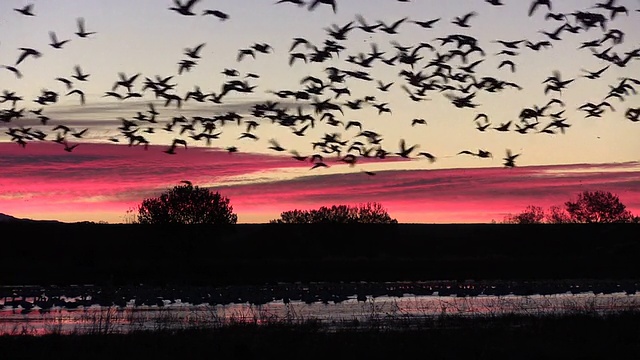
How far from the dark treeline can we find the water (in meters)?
24.4

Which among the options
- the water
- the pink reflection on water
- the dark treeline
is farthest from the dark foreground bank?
the dark treeline

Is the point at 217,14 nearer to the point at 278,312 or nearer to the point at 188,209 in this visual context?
the point at 278,312

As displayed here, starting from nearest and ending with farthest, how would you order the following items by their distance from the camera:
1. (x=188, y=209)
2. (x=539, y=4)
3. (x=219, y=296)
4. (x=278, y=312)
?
(x=539, y=4) → (x=278, y=312) → (x=219, y=296) → (x=188, y=209)

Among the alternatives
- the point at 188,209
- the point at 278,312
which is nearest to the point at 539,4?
A: the point at 278,312

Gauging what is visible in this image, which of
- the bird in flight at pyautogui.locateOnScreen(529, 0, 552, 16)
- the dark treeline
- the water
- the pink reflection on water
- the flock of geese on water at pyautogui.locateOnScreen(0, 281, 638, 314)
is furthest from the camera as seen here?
the dark treeline

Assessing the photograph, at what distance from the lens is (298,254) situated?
101m

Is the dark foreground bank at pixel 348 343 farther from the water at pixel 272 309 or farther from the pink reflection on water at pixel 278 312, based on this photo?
the water at pixel 272 309

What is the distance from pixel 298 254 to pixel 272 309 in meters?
55.4

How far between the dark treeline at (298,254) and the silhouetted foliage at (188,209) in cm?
108

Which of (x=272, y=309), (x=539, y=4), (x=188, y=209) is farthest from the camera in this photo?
(x=188, y=209)

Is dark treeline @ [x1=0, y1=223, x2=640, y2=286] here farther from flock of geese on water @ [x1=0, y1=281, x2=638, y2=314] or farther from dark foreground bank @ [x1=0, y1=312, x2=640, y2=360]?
dark foreground bank @ [x1=0, y1=312, x2=640, y2=360]

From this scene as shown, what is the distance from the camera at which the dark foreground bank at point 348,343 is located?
24.0 m

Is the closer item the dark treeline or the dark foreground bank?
the dark foreground bank

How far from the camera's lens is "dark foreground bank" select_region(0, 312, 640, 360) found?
23984 millimetres
